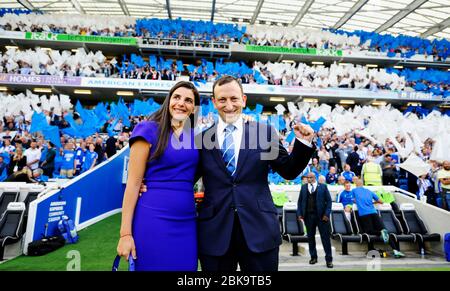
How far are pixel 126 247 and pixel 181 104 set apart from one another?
86cm

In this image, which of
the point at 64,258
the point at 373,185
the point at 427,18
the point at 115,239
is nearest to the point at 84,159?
the point at 115,239

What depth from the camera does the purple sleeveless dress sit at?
1514 millimetres

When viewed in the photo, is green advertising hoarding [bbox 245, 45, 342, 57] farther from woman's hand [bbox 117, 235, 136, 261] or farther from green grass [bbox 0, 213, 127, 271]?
woman's hand [bbox 117, 235, 136, 261]

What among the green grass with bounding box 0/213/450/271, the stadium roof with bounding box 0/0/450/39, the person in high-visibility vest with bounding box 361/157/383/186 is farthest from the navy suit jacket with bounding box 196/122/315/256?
the stadium roof with bounding box 0/0/450/39

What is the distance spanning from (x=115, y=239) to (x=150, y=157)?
18.7ft

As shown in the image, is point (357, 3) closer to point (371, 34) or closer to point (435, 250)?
point (371, 34)

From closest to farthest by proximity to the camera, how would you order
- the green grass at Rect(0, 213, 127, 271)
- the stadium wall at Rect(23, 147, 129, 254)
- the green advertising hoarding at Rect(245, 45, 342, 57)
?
the green grass at Rect(0, 213, 127, 271) → the stadium wall at Rect(23, 147, 129, 254) → the green advertising hoarding at Rect(245, 45, 342, 57)

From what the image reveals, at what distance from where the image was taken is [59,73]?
72.7 ft

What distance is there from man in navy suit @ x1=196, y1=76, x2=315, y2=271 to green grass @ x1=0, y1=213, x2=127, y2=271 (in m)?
3.51

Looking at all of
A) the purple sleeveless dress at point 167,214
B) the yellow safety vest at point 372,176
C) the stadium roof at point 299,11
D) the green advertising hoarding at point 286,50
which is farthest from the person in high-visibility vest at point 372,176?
the stadium roof at point 299,11

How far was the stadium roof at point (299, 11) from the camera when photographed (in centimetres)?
2678

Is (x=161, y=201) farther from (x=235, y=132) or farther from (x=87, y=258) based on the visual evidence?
(x=87, y=258)

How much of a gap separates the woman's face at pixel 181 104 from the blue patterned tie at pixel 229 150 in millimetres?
274

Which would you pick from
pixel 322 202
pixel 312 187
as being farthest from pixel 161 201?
pixel 312 187
